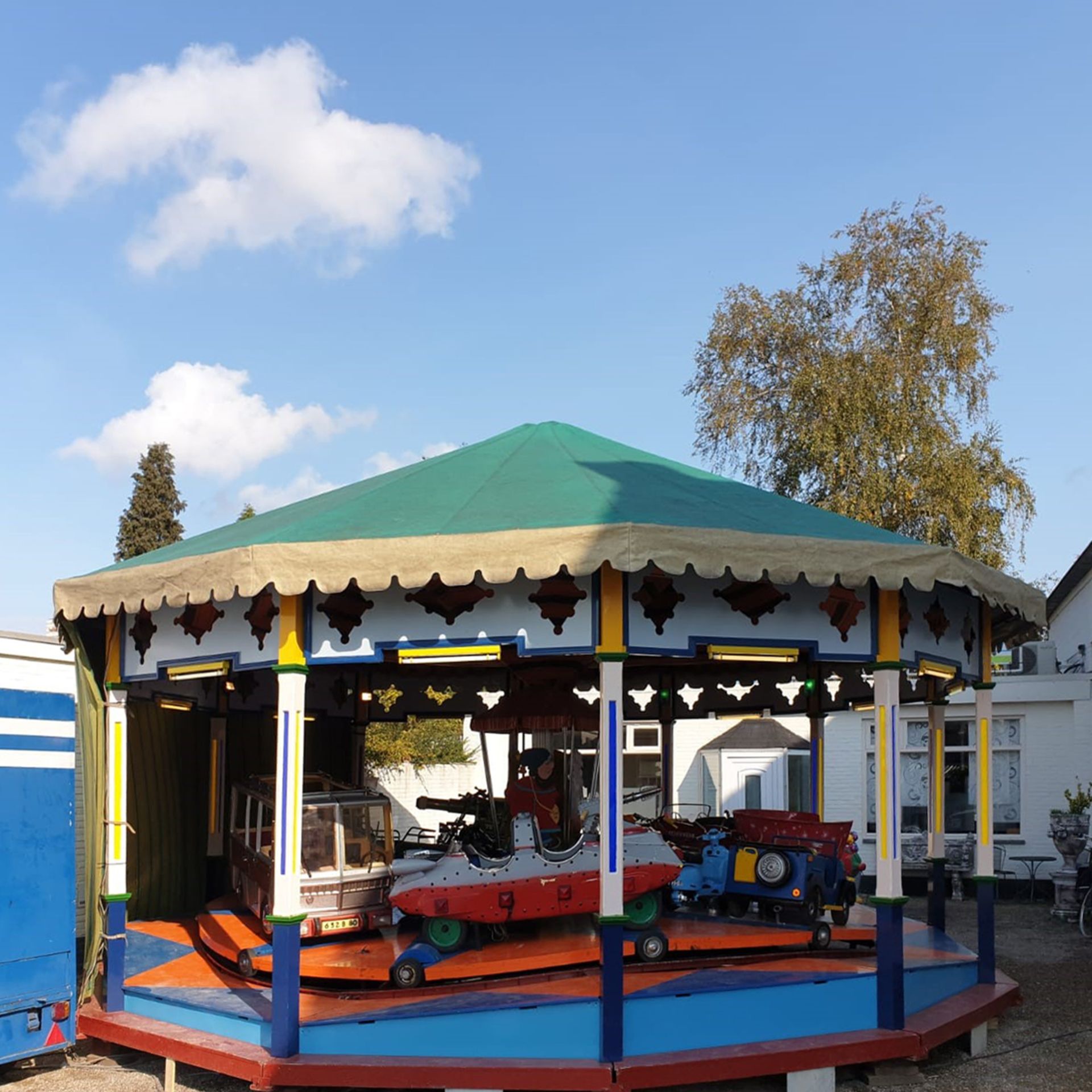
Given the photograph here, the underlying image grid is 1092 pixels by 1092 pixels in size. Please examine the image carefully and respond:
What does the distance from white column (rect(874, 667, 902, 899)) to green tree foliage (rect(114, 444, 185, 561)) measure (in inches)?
1215

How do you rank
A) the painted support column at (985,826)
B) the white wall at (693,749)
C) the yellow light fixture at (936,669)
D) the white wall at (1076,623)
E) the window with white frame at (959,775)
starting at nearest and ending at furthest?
the yellow light fixture at (936,669) → the painted support column at (985,826) → the window with white frame at (959,775) → the white wall at (1076,623) → the white wall at (693,749)

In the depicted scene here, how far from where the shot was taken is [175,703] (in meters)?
12.4

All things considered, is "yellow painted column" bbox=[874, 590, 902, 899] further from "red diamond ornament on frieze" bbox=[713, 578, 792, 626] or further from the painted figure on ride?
the painted figure on ride

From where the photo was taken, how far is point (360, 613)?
9.21 metres

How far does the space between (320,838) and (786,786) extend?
17.5m

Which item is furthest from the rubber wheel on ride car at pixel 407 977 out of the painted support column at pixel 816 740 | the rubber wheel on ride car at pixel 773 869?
the painted support column at pixel 816 740

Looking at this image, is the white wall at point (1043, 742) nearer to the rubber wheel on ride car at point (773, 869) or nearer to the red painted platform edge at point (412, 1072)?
the rubber wheel on ride car at point (773, 869)

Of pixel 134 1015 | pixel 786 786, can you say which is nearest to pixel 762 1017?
pixel 134 1015

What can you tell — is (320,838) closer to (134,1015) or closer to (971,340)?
(134,1015)

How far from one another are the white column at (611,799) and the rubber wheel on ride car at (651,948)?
4.95 ft

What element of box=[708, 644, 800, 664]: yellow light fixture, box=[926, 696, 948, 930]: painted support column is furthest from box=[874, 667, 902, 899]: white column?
box=[926, 696, 948, 930]: painted support column

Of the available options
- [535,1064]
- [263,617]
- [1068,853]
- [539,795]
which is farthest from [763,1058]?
[1068,853]

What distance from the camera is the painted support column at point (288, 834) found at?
8531mm

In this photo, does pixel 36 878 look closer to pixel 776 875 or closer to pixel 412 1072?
pixel 412 1072
